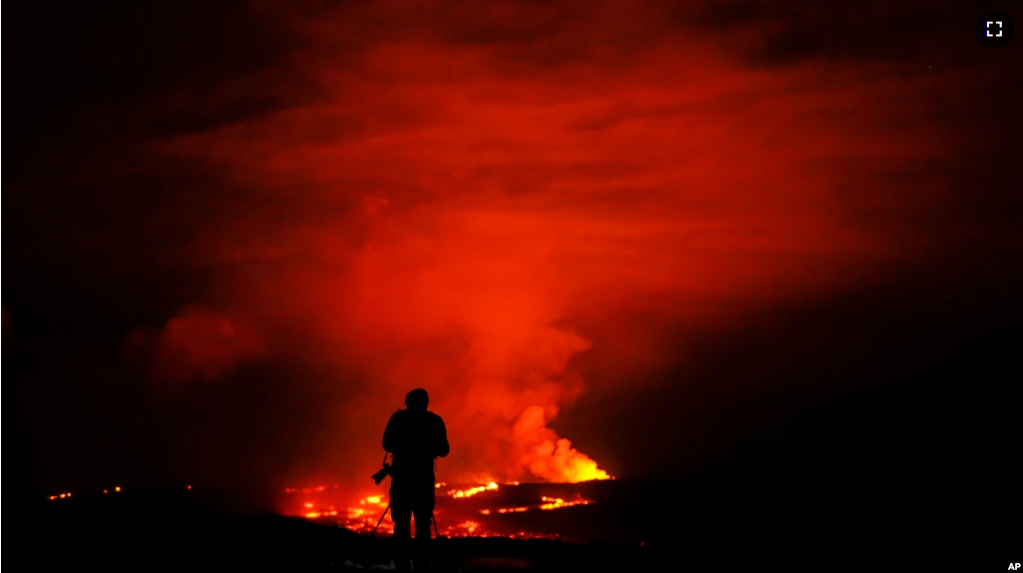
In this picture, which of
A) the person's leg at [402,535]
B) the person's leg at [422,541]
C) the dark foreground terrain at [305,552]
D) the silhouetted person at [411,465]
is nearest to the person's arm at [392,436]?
the silhouetted person at [411,465]

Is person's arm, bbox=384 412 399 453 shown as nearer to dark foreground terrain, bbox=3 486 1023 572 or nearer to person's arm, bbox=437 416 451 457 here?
person's arm, bbox=437 416 451 457

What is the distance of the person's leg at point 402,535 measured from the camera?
51.0ft

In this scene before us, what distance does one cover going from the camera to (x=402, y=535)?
1578 centimetres

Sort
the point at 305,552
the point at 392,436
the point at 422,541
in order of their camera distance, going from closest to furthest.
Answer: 1. the point at 422,541
2. the point at 392,436
3. the point at 305,552

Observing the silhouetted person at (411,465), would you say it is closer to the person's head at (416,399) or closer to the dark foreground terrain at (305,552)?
the person's head at (416,399)

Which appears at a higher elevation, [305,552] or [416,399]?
[416,399]

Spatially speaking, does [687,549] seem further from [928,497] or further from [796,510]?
[928,497]

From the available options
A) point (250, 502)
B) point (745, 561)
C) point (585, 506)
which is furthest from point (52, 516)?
point (585, 506)

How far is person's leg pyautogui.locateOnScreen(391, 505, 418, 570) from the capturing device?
15.5 m

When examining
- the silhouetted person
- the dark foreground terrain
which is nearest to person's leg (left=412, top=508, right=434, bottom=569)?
the silhouetted person

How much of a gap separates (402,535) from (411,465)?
127cm

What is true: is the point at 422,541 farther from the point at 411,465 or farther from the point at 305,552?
the point at 305,552

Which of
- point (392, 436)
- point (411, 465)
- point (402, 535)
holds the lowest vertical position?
point (402, 535)

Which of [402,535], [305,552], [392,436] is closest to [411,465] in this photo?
[392,436]
